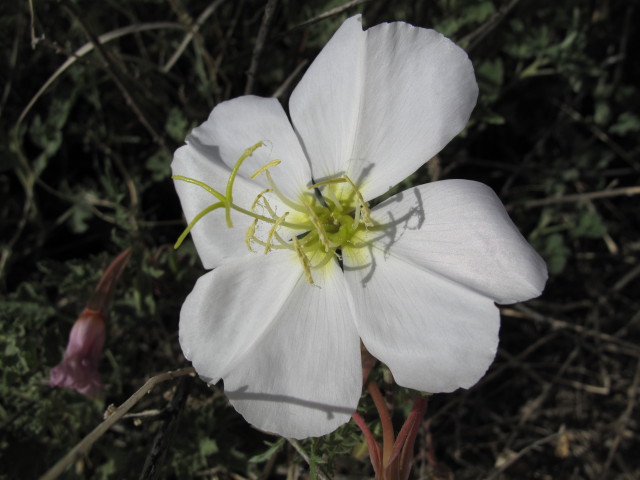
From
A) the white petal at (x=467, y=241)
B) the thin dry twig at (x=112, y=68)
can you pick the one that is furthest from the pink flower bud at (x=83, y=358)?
the white petal at (x=467, y=241)

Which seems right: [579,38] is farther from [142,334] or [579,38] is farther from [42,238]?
[42,238]

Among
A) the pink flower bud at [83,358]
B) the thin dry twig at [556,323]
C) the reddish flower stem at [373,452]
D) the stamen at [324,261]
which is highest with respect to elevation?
the stamen at [324,261]

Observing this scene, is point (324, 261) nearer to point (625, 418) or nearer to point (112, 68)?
point (112, 68)

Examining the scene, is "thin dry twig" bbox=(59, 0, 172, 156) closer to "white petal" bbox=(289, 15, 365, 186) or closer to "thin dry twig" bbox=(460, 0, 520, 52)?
"white petal" bbox=(289, 15, 365, 186)

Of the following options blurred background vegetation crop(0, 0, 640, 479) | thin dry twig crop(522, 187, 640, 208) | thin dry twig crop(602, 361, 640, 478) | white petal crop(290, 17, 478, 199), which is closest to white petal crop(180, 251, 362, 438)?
white petal crop(290, 17, 478, 199)

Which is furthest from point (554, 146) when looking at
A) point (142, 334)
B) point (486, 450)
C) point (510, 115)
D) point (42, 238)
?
point (42, 238)

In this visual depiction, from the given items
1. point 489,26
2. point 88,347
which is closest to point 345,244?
point 88,347

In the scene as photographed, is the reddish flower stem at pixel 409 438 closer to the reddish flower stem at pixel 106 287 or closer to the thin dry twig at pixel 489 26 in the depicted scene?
the reddish flower stem at pixel 106 287
